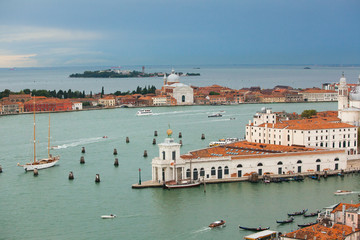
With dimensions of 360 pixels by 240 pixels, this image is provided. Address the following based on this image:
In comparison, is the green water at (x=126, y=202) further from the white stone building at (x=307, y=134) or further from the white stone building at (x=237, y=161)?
the white stone building at (x=307, y=134)

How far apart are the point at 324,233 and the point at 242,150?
1099 centimetres

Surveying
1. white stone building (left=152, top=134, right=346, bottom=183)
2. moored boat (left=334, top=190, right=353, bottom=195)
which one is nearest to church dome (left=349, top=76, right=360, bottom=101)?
white stone building (left=152, top=134, right=346, bottom=183)

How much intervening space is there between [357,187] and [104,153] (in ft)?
41.8

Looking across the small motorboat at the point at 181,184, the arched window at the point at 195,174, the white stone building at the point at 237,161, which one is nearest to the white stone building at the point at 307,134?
the white stone building at the point at 237,161

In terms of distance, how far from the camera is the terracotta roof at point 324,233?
47.2ft

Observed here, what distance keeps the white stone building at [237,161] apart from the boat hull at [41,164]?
618cm

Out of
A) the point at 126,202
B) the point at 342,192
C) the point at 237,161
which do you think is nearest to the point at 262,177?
the point at 237,161

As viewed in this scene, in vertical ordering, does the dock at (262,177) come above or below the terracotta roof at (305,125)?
below

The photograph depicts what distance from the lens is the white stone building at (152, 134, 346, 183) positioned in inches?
896

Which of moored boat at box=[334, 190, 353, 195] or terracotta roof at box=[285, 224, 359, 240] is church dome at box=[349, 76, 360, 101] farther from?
terracotta roof at box=[285, 224, 359, 240]

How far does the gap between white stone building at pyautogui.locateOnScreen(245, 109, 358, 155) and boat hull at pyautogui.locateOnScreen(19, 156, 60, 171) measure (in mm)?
8271

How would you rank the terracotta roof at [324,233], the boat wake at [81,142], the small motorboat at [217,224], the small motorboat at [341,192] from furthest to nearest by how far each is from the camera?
the boat wake at [81,142], the small motorboat at [341,192], the small motorboat at [217,224], the terracotta roof at [324,233]

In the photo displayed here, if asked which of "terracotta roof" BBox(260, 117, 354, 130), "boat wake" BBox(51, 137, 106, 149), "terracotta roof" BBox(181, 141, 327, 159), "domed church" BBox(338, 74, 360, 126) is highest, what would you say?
"domed church" BBox(338, 74, 360, 126)

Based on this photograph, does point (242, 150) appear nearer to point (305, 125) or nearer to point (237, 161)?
point (237, 161)
